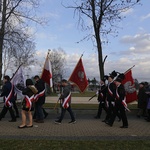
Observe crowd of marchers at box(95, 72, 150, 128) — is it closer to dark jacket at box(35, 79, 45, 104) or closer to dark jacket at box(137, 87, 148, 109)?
dark jacket at box(137, 87, 148, 109)

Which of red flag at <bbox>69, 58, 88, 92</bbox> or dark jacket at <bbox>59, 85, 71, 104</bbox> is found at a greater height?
red flag at <bbox>69, 58, 88, 92</bbox>

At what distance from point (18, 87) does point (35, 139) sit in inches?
216

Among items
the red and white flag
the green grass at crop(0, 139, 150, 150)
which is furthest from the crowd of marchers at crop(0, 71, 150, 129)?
the green grass at crop(0, 139, 150, 150)

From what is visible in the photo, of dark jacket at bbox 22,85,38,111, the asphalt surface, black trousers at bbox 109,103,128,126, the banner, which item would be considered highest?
the banner

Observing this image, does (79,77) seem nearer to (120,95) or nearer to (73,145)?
(120,95)

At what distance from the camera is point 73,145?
26.2 feet

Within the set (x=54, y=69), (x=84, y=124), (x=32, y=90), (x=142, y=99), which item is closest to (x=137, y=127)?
(x=84, y=124)

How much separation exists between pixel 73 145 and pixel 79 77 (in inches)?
253

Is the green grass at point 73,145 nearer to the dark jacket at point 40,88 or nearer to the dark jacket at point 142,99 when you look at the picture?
the dark jacket at point 40,88

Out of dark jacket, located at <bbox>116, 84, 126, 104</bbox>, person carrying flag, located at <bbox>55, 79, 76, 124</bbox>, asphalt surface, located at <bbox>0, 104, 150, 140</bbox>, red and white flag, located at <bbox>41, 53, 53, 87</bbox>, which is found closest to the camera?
asphalt surface, located at <bbox>0, 104, 150, 140</bbox>

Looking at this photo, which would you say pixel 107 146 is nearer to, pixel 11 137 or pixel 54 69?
pixel 11 137

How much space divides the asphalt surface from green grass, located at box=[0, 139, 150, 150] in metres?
0.63

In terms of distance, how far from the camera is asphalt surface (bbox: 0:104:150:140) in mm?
9273

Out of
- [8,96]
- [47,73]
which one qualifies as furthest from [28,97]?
[47,73]
